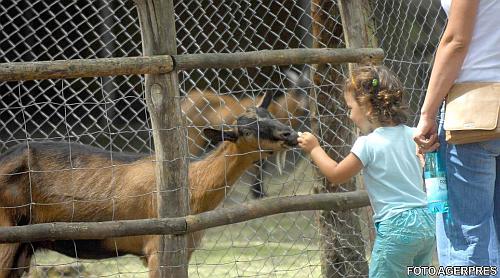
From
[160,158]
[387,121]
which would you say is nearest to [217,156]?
[160,158]

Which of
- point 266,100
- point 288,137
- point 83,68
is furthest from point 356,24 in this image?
point 83,68

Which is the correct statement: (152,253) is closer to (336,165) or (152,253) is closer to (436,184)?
(336,165)

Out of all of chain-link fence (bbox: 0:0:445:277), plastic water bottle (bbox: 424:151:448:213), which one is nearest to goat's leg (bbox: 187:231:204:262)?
chain-link fence (bbox: 0:0:445:277)

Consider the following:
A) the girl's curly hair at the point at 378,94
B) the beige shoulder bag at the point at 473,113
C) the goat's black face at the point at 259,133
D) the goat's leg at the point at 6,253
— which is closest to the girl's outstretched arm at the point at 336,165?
the girl's curly hair at the point at 378,94

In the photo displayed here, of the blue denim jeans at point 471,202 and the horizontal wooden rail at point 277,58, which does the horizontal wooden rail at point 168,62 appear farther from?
the blue denim jeans at point 471,202

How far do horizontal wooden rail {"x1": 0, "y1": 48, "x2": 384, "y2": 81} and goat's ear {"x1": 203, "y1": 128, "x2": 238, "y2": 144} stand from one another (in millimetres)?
795

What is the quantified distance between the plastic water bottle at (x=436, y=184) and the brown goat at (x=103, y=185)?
86.0 inches

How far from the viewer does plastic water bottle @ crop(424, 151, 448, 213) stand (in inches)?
129

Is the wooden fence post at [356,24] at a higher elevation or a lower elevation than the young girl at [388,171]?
higher

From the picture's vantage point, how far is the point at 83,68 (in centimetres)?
436

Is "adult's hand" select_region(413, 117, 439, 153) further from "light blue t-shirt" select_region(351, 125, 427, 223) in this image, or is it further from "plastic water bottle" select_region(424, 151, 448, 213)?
"light blue t-shirt" select_region(351, 125, 427, 223)

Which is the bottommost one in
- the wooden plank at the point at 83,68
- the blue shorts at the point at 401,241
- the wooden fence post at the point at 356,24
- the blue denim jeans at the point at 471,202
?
the blue shorts at the point at 401,241

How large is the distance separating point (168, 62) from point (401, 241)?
1493 millimetres

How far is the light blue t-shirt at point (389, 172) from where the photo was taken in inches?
153
